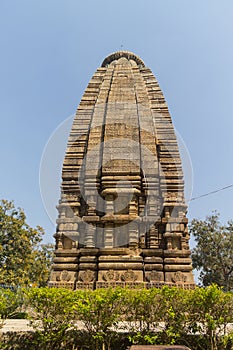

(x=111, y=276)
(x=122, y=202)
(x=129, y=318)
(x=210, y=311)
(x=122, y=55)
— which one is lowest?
(x=129, y=318)

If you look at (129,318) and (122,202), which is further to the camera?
(122,202)

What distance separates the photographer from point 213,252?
24.2 m

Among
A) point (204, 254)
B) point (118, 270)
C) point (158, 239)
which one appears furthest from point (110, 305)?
point (204, 254)

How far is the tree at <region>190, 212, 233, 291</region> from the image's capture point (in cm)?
2358

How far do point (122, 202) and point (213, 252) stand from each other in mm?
17394

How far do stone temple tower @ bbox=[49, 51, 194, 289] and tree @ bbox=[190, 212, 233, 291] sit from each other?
1507 cm

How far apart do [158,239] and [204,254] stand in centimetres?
1717

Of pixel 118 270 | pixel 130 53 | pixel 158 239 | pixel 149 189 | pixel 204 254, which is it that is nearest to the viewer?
pixel 118 270

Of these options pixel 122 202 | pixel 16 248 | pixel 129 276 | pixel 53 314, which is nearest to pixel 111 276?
pixel 129 276

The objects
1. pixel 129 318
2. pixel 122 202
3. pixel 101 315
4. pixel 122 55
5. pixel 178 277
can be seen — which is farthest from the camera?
pixel 122 55

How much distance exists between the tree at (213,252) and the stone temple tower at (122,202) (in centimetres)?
1507

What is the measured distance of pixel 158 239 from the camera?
9.47m

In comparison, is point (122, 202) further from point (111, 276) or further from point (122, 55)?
point (122, 55)

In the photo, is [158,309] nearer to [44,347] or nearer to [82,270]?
[44,347]
